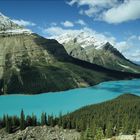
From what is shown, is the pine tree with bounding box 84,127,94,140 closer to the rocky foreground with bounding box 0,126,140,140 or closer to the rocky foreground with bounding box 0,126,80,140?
the rocky foreground with bounding box 0,126,140,140

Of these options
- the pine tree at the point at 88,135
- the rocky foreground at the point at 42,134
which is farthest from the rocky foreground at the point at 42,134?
the pine tree at the point at 88,135

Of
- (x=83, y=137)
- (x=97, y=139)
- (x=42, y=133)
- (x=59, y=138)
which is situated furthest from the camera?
(x=42, y=133)

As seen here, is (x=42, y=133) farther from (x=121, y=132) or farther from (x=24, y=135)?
(x=121, y=132)

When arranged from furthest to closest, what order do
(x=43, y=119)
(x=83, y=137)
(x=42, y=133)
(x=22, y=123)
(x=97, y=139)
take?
1. (x=43, y=119)
2. (x=22, y=123)
3. (x=42, y=133)
4. (x=83, y=137)
5. (x=97, y=139)

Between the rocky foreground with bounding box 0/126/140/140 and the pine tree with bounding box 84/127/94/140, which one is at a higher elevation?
the pine tree with bounding box 84/127/94/140

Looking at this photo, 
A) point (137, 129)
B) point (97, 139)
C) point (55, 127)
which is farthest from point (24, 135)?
point (137, 129)

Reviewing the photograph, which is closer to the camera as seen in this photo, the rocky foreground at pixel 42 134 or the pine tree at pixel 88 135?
the pine tree at pixel 88 135

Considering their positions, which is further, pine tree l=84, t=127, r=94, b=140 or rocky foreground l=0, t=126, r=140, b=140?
rocky foreground l=0, t=126, r=140, b=140

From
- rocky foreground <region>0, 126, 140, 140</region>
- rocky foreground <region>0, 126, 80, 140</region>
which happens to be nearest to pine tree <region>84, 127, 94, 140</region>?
rocky foreground <region>0, 126, 140, 140</region>

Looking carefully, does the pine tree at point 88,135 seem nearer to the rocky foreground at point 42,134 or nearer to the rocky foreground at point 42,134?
the rocky foreground at point 42,134
